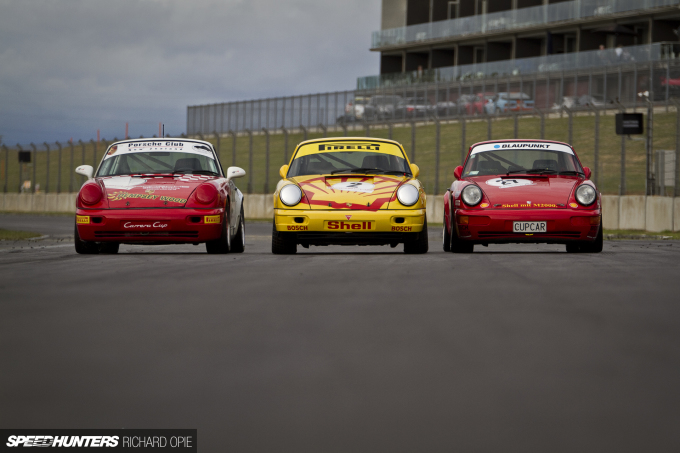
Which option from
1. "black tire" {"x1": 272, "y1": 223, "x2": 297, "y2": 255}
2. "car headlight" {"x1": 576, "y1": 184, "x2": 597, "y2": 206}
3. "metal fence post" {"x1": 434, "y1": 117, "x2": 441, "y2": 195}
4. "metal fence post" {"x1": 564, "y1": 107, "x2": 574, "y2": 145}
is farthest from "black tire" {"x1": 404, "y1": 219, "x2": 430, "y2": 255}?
"metal fence post" {"x1": 434, "y1": 117, "x2": 441, "y2": 195}

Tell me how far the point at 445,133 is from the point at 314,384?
29300mm

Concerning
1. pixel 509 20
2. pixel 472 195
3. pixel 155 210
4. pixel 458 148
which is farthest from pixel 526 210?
pixel 509 20

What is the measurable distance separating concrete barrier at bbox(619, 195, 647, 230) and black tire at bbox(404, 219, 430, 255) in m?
13.0

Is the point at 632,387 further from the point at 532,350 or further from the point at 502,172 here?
the point at 502,172

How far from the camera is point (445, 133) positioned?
33062 mm

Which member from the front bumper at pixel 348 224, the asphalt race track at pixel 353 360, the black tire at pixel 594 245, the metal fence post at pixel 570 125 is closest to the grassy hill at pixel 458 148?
the metal fence post at pixel 570 125

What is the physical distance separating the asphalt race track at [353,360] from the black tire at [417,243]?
3.23 m

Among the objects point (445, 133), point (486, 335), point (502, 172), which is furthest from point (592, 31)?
point (486, 335)

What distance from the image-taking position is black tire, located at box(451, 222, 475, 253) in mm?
11984

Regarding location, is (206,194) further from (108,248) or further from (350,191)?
(108,248)

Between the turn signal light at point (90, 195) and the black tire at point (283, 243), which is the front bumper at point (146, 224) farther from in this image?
the black tire at point (283, 243)

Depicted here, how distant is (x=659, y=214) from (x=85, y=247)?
15.0 meters

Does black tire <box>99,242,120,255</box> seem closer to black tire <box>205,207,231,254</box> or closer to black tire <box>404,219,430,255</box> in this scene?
black tire <box>205,207,231,254</box>

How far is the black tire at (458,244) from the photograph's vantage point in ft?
39.3
